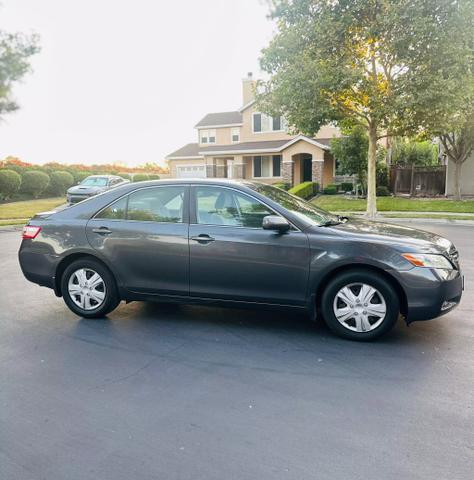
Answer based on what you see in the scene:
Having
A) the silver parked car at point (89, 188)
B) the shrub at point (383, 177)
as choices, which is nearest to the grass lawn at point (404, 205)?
the shrub at point (383, 177)

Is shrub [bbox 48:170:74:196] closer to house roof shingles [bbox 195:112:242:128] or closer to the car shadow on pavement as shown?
house roof shingles [bbox 195:112:242:128]

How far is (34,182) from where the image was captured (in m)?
27.3

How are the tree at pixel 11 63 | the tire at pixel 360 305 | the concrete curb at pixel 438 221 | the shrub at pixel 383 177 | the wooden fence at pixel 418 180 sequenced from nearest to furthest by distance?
the tire at pixel 360 305
the tree at pixel 11 63
the concrete curb at pixel 438 221
the wooden fence at pixel 418 180
the shrub at pixel 383 177

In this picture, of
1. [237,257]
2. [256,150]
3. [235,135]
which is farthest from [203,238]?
[235,135]

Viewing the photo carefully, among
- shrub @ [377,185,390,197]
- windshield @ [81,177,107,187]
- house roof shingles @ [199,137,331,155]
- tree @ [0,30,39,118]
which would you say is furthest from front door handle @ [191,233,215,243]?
house roof shingles @ [199,137,331,155]

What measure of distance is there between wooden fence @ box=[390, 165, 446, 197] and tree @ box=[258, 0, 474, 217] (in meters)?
8.21

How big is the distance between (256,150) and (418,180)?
11542mm

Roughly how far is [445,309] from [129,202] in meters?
3.61

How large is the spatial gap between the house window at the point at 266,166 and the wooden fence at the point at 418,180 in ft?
31.0

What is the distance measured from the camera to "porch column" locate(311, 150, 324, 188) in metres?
28.4

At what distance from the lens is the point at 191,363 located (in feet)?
13.2

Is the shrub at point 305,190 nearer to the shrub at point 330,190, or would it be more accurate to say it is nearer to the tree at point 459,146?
the shrub at point 330,190

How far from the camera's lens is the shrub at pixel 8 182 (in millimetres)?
24938

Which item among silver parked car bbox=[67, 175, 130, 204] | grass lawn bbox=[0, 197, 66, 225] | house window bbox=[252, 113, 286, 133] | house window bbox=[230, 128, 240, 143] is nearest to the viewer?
grass lawn bbox=[0, 197, 66, 225]
